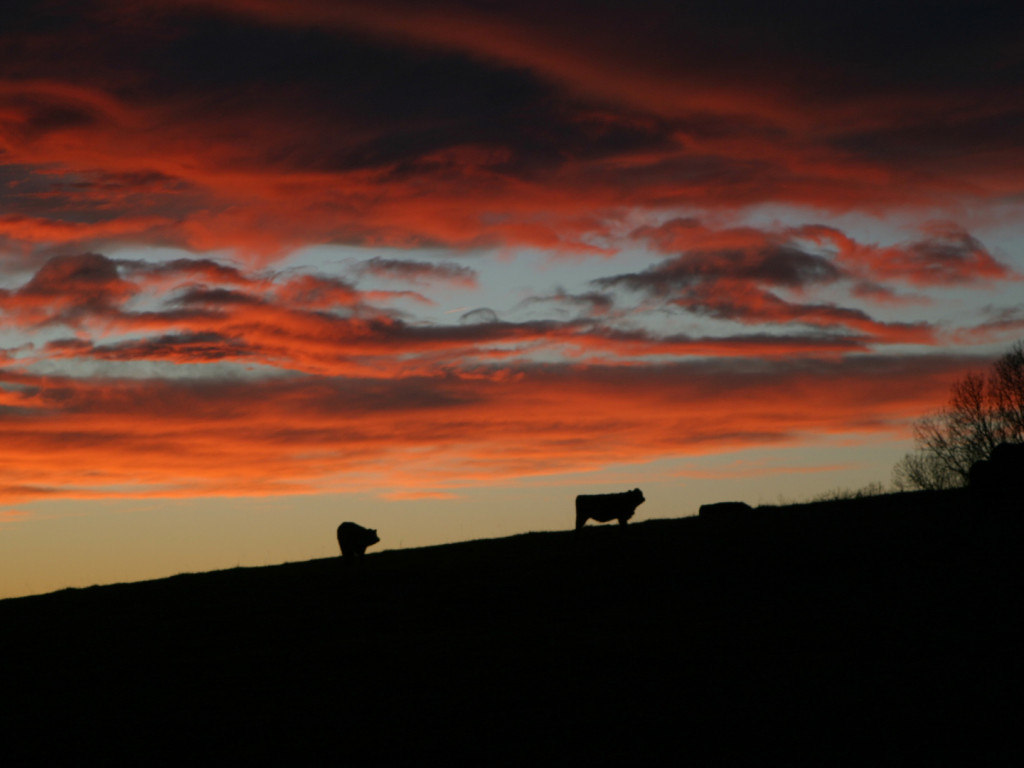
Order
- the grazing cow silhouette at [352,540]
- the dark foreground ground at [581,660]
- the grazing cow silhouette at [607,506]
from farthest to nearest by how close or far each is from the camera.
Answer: the grazing cow silhouette at [352,540] → the grazing cow silhouette at [607,506] → the dark foreground ground at [581,660]

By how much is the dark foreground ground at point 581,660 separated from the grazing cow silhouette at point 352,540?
22.0 feet

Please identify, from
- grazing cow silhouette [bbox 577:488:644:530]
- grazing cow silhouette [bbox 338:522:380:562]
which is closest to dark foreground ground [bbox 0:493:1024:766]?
grazing cow silhouette [bbox 577:488:644:530]

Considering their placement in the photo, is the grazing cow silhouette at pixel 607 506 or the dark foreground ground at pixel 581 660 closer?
the dark foreground ground at pixel 581 660

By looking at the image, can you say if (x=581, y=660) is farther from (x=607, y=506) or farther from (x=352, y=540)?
(x=352, y=540)

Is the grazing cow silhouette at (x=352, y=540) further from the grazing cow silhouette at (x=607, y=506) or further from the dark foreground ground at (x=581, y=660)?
the grazing cow silhouette at (x=607, y=506)

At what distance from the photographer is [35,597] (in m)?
36.5

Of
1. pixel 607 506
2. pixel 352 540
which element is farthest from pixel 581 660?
pixel 352 540

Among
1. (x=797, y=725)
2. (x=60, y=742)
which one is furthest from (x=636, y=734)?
(x=60, y=742)

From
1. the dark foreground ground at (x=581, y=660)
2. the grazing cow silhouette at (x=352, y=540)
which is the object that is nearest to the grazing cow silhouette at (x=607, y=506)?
the dark foreground ground at (x=581, y=660)

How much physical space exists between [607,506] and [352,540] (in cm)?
1113

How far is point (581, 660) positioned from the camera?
1958 centimetres

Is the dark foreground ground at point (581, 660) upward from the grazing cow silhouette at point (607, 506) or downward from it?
downward

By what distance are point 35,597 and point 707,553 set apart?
26394 mm

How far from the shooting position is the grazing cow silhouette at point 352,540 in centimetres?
3959
